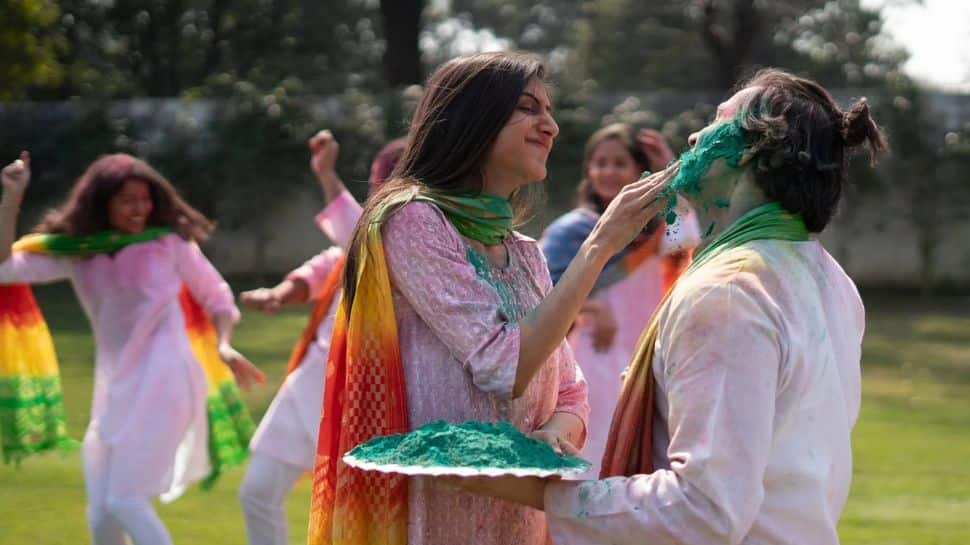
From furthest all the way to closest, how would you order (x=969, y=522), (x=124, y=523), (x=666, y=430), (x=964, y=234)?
(x=964, y=234) < (x=969, y=522) < (x=124, y=523) < (x=666, y=430)

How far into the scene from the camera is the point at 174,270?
663 centimetres

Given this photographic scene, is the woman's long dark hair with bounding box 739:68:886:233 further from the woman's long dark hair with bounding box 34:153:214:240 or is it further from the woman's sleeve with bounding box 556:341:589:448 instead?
the woman's long dark hair with bounding box 34:153:214:240

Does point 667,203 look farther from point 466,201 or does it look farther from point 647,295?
point 647,295

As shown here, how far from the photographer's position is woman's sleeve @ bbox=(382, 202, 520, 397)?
124 inches

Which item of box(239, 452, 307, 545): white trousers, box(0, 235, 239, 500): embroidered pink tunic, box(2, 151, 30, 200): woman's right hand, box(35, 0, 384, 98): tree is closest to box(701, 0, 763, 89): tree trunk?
box(35, 0, 384, 98): tree

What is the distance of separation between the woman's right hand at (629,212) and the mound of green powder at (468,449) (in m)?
0.47

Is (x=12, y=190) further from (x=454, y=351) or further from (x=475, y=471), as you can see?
(x=475, y=471)

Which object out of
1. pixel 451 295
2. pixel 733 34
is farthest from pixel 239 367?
pixel 733 34

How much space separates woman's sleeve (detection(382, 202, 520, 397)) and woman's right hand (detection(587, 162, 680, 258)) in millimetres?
269

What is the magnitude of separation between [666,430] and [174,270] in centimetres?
402

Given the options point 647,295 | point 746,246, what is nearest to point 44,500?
point 647,295

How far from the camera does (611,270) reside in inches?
254

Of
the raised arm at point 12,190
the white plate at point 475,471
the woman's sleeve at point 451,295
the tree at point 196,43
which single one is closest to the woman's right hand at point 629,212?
the woman's sleeve at point 451,295

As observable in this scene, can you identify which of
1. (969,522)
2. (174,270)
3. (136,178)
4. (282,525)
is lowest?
(969,522)
